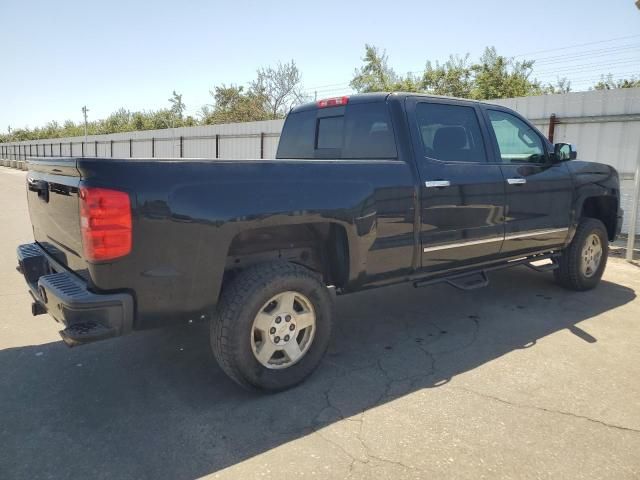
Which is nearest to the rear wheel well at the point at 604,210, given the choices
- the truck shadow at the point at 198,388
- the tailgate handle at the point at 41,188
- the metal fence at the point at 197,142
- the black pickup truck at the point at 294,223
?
the black pickup truck at the point at 294,223

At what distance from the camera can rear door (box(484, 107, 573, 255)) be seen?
4.48 metres

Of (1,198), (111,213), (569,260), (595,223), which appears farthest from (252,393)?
(1,198)

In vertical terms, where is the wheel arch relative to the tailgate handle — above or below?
below

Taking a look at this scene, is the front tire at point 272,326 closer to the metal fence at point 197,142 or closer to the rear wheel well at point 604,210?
the rear wheel well at point 604,210

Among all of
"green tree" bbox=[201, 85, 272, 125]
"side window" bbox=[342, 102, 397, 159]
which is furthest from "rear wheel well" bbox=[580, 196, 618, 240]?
"green tree" bbox=[201, 85, 272, 125]

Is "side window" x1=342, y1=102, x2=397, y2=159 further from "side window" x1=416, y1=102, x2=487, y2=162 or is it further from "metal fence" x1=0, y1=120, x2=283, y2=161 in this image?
"metal fence" x1=0, y1=120, x2=283, y2=161

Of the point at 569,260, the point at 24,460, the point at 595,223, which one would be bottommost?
the point at 24,460

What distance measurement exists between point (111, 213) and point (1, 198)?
1645cm

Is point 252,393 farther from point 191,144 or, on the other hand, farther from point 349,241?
point 191,144

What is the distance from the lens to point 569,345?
13.1 ft

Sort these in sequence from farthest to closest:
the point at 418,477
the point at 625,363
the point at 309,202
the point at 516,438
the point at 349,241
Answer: the point at 625,363, the point at 349,241, the point at 309,202, the point at 516,438, the point at 418,477

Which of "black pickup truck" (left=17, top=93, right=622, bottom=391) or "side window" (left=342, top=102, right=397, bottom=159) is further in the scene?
"side window" (left=342, top=102, right=397, bottom=159)

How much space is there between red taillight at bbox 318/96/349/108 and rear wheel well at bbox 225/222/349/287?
135cm

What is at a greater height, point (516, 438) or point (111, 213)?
point (111, 213)
